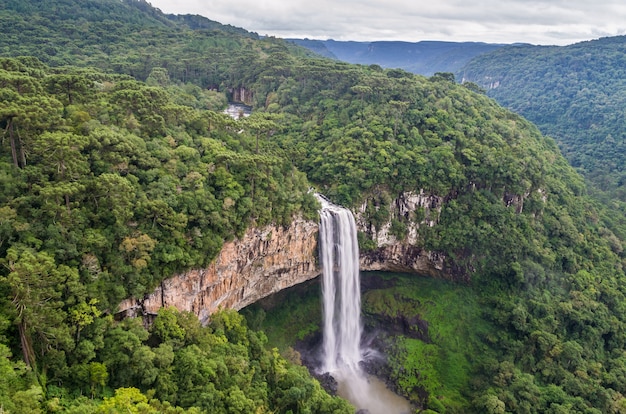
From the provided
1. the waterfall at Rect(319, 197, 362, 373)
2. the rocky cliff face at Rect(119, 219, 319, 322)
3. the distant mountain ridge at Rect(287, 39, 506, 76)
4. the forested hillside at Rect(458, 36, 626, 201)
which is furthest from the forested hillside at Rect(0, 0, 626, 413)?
the distant mountain ridge at Rect(287, 39, 506, 76)

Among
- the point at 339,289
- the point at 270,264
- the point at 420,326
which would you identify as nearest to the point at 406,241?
the point at 420,326

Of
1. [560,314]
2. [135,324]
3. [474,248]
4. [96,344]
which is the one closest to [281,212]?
[135,324]

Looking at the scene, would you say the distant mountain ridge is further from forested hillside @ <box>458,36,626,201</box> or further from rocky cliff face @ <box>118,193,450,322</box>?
rocky cliff face @ <box>118,193,450,322</box>

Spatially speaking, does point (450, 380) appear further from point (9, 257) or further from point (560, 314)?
point (9, 257)

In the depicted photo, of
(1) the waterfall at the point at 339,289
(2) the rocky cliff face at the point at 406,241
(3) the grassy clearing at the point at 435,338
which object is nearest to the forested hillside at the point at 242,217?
(3) the grassy clearing at the point at 435,338

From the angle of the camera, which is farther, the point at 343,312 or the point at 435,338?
the point at 343,312

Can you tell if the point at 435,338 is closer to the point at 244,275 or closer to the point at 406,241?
the point at 406,241
